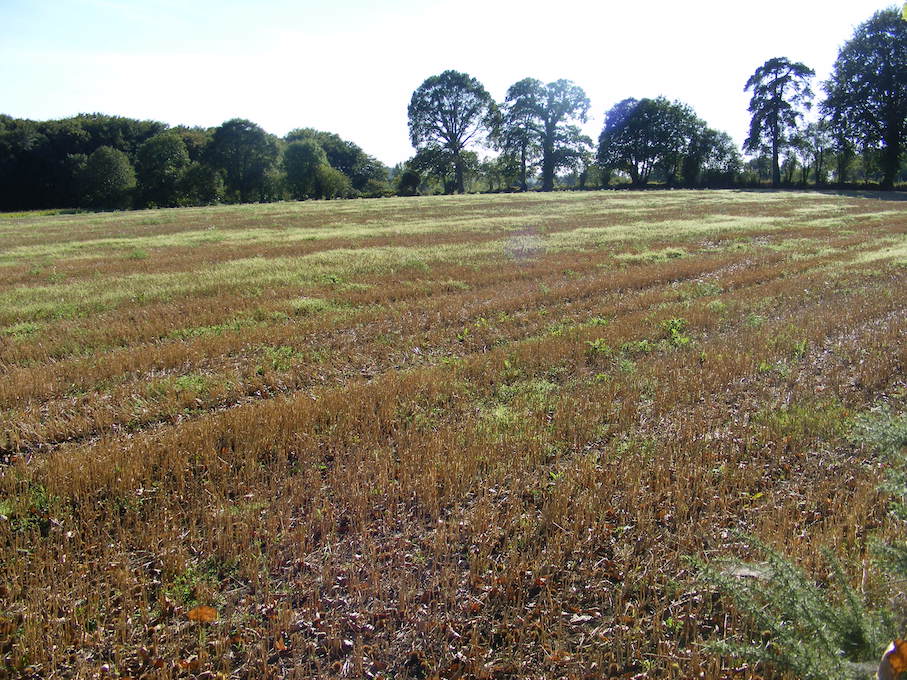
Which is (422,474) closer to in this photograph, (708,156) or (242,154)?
(242,154)

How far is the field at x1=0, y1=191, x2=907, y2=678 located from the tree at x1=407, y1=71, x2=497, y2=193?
76.9 m

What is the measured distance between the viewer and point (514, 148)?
3531 inches

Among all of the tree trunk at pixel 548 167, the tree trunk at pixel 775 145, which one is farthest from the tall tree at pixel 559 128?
the tree trunk at pixel 775 145

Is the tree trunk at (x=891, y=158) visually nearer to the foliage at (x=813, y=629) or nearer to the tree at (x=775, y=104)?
the tree at (x=775, y=104)

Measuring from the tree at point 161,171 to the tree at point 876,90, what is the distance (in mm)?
83341

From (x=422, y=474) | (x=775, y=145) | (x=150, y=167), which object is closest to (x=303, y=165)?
(x=150, y=167)

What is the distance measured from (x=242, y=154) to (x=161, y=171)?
10.5m

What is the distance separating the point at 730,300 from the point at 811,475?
8835mm

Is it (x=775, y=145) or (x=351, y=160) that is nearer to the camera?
(x=775, y=145)

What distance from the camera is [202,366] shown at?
981cm

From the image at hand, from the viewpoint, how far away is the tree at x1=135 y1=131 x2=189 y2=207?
72438 mm

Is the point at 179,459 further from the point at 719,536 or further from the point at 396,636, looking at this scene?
the point at 719,536

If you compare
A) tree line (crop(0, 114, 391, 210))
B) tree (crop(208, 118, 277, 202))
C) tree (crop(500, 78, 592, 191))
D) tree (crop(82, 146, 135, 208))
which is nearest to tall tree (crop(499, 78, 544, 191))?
tree (crop(500, 78, 592, 191))

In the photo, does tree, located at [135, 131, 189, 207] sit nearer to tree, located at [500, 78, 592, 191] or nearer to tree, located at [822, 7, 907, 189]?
tree, located at [500, 78, 592, 191]
